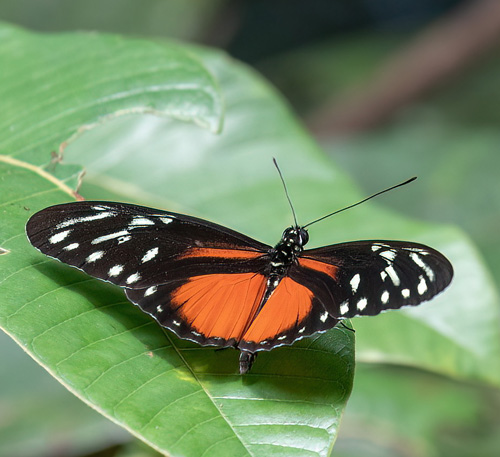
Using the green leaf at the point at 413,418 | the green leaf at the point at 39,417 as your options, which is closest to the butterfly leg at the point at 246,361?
the green leaf at the point at 39,417

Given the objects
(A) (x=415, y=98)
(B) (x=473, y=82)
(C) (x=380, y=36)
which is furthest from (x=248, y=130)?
(C) (x=380, y=36)

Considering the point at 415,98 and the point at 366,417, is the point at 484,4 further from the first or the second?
the point at 366,417

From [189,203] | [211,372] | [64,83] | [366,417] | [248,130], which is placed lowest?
[366,417]

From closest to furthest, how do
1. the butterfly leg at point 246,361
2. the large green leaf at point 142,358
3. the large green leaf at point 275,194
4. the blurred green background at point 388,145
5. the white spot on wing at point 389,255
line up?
the large green leaf at point 142,358 → the butterfly leg at point 246,361 → the white spot on wing at point 389,255 → the large green leaf at point 275,194 → the blurred green background at point 388,145

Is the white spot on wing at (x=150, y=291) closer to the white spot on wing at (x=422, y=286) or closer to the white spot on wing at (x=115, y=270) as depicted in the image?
the white spot on wing at (x=115, y=270)

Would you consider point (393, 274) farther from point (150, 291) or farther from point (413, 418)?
point (413, 418)

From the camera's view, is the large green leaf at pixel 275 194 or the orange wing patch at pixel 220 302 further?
the large green leaf at pixel 275 194

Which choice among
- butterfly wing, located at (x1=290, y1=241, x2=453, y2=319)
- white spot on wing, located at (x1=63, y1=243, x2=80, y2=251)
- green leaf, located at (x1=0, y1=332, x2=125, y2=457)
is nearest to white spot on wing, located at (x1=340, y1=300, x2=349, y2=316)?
butterfly wing, located at (x1=290, y1=241, x2=453, y2=319)

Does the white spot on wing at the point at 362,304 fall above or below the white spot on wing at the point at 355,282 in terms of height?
below
